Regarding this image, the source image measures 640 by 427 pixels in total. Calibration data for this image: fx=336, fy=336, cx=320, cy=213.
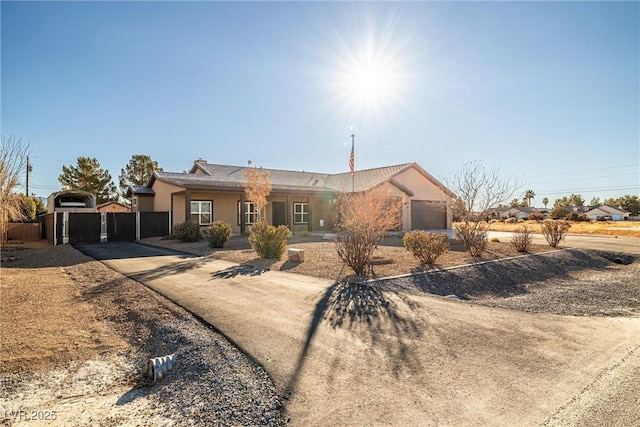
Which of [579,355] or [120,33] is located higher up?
[120,33]

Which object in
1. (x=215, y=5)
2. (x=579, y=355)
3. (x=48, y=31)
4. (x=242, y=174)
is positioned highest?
(x=215, y=5)

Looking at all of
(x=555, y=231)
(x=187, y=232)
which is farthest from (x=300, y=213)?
(x=555, y=231)

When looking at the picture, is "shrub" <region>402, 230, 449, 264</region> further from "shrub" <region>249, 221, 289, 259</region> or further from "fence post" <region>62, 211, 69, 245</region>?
"fence post" <region>62, 211, 69, 245</region>

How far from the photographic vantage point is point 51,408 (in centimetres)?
292

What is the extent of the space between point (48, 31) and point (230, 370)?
11.4 metres

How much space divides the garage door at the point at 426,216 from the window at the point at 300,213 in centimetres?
851

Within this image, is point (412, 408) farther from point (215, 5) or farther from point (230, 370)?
point (215, 5)

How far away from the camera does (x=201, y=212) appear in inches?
822

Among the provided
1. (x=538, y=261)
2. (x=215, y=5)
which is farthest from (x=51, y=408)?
(x=538, y=261)

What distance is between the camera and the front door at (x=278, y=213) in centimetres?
2364

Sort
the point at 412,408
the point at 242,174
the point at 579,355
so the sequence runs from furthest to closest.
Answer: the point at 242,174
the point at 579,355
the point at 412,408

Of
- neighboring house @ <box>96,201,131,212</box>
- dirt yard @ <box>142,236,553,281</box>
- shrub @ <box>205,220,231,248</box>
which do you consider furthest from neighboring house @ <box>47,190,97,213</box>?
neighboring house @ <box>96,201,131,212</box>

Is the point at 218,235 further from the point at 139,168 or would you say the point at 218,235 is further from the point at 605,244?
the point at 139,168

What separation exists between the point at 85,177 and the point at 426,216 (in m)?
37.0
